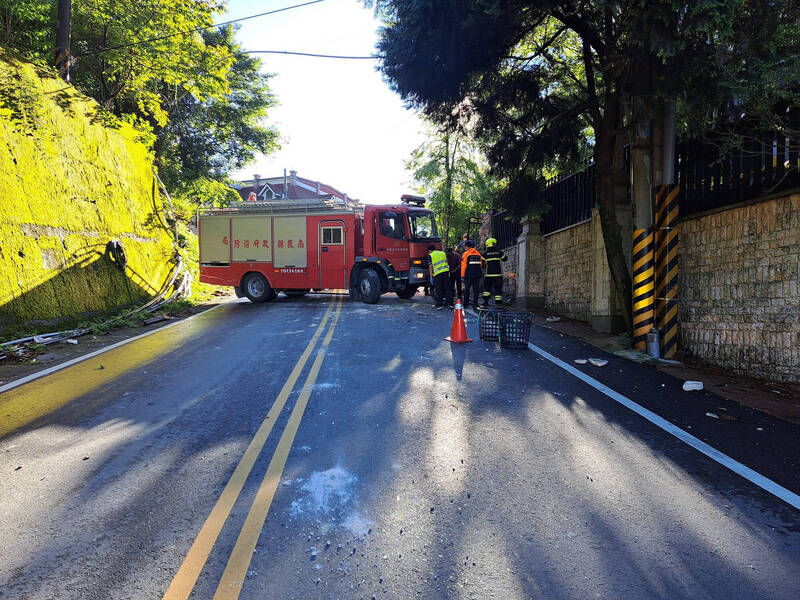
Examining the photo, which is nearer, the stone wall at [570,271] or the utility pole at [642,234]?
the utility pole at [642,234]

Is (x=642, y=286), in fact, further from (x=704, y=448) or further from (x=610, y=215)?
(x=704, y=448)

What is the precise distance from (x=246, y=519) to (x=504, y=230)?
1929cm

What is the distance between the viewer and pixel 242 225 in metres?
17.3

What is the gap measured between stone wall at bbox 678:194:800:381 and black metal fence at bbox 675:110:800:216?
225 millimetres

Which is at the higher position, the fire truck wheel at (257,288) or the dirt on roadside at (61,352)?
the fire truck wheel at (257,288)

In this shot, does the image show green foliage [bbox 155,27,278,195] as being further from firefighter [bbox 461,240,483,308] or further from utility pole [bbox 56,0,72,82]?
firefighter [bbox 461,240,483,308]

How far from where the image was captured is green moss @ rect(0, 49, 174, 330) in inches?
394

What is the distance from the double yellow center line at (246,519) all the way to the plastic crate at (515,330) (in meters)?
4.46

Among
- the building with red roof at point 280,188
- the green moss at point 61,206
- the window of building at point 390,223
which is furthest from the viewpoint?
the building with red roof at point 280,188

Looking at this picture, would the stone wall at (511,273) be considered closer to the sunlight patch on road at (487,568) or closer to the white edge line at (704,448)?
the white edge line at (704,448)

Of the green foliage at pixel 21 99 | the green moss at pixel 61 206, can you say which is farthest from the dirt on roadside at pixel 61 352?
the green foliage at pixel 21 99

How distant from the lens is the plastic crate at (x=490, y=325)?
9250 millimetres

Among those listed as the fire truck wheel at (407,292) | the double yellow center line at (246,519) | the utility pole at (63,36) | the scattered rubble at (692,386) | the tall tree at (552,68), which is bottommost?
the double yellow center line at (246,519)

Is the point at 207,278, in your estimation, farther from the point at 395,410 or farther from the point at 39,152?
the point at 395,410
